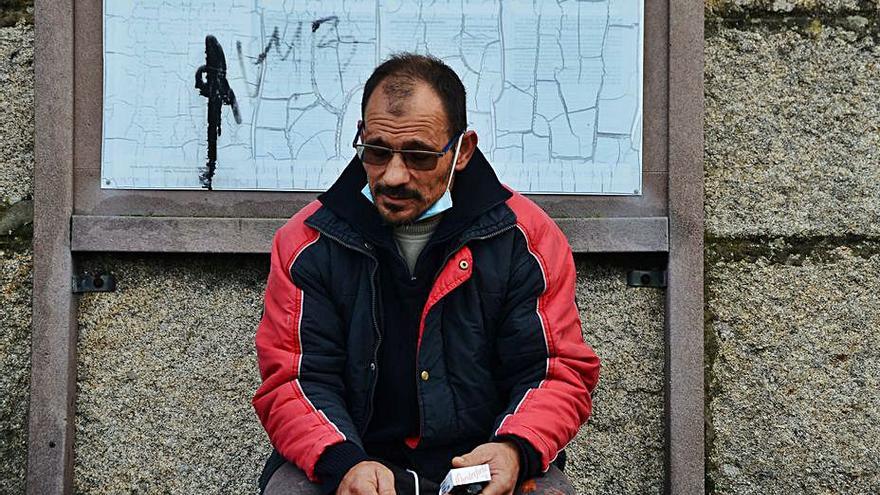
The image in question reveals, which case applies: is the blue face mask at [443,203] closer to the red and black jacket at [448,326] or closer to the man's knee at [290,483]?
the red and black jacket at [448,326]

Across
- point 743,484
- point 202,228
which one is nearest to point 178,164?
point 202,228

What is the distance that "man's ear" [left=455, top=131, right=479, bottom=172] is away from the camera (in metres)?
2.77

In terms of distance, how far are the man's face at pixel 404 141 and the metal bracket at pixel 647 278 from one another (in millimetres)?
1260

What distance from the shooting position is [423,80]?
2.65m

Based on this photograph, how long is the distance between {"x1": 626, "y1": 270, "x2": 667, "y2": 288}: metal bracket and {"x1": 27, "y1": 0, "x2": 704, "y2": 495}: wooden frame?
5 centimetres

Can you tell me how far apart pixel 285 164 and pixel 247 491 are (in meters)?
1.17

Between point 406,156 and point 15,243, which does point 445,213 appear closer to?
point 406,156

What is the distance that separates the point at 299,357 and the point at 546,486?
2.30 feet

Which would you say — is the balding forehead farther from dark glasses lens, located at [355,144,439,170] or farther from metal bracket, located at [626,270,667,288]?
metal bracket, located at [626,270,667,288]

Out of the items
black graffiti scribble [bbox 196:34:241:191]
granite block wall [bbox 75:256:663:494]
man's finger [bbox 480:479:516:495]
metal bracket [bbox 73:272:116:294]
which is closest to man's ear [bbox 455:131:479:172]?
man's finger [bbox 480:479:516:495]

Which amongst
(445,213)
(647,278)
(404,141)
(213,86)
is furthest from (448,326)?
(213,86)

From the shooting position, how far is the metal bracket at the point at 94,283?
143 inches

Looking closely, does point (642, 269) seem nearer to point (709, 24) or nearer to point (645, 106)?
point (645, 106)

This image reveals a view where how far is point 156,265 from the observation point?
3.70 metres
